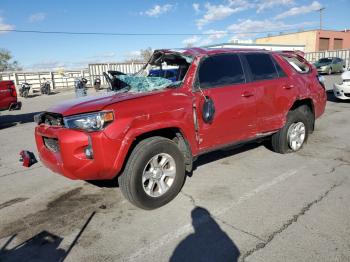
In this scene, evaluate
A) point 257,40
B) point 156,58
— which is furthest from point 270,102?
point 257,40

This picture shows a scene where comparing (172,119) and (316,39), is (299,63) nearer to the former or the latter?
(172,119)

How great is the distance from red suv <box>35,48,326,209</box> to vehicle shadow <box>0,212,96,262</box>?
0.69 m

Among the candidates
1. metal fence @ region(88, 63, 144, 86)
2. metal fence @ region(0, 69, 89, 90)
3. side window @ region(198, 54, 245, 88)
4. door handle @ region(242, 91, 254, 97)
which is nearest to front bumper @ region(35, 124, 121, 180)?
side window @ region(198, 54, 245, 88)

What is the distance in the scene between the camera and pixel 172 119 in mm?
4020

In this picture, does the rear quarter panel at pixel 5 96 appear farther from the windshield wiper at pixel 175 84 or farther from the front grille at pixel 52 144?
the windshield wiper at pixel 175 84

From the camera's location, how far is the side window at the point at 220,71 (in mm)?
4501

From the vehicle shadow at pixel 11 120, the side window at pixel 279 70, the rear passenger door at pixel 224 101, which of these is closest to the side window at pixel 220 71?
the rear passenger door at pixel 224 101

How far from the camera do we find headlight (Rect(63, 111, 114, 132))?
3.57m

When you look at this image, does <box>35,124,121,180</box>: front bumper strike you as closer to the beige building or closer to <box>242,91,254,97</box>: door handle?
<box>242,91,254,97</box>: door handle

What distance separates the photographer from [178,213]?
386 centimetres

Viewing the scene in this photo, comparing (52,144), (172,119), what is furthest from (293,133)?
(52,144)

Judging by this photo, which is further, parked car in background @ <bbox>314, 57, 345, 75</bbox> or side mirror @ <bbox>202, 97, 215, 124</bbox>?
parked car in background @ <bbox>314, 57, 345, 75</bbox>

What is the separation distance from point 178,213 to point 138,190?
0.53m

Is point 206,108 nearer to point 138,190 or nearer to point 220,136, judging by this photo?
point 220,136
